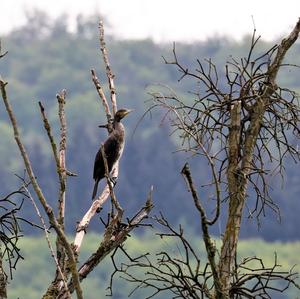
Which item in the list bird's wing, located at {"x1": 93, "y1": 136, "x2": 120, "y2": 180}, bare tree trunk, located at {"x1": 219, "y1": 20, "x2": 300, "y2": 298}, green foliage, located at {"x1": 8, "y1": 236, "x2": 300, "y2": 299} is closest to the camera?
→ bare tree trunk, located at {"x1": 219, "y1": 20, "x2": 300, "y2": 298}

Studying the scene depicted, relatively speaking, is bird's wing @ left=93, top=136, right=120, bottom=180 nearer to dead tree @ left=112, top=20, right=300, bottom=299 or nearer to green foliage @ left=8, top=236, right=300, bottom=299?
dead tree @ left=112, top=20, right=300, bottom=299

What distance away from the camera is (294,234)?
18525cm

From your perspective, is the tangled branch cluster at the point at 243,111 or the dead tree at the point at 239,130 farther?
the tangled branch cluster at the point at 243,111

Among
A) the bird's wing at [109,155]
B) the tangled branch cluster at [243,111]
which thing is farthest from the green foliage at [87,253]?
the tangled branch cluster at [243,111]

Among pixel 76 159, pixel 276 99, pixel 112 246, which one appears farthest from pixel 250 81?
pixel 76 159

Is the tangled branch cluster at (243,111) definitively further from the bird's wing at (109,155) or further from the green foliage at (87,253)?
the green foliage at (87,253)

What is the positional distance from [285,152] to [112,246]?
164cm

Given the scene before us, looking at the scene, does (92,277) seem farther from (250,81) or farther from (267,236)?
(250,81)

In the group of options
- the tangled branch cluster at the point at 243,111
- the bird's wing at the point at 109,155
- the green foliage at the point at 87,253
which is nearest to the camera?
the tangled branch cluster at the point at 243,111

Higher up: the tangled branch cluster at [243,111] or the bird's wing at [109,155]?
the bird's wing at [109,155]

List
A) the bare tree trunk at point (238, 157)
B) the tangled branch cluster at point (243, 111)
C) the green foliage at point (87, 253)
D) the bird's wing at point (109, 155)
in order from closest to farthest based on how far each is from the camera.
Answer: the bare tree trunk at point (238, 157)
the tangled branch cluster at point (243, 111)
the bird's wing at point (109, 155)
the green foliage at point (87, 253)

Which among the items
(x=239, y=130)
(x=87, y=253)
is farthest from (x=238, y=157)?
(x=87, y=253)

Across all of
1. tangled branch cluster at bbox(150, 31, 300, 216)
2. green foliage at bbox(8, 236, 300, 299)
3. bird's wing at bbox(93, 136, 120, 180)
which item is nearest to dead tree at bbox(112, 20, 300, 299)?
tangled branch cluster at bbox(150, 31, 300, 216)

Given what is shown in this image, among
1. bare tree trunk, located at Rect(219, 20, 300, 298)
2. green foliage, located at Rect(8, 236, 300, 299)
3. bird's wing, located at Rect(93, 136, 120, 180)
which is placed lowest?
bare tree trunk, located at Rect(219, 20, 300, 298)
